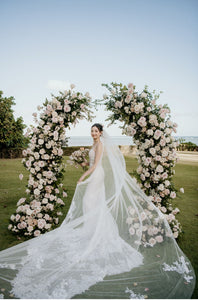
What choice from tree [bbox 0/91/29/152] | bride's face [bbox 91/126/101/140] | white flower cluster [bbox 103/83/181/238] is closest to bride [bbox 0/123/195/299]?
bride's face [bbox 91/126/101/140]

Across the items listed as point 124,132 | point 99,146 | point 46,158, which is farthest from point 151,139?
point 46,158

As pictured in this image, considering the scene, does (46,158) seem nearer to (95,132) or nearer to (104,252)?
(95,132)

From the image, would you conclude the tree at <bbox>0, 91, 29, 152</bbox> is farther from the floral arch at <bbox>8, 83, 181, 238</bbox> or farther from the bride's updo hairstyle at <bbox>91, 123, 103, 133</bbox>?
the bride's updo hairstyle at <bbox>91, 123, 103, 133</bbox>

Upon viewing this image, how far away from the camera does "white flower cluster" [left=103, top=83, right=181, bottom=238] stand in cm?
429

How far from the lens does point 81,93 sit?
477cm

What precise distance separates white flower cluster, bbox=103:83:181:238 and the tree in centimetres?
1638

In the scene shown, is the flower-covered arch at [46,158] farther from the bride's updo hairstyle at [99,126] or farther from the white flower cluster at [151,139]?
the white flower cluster at [151,139]

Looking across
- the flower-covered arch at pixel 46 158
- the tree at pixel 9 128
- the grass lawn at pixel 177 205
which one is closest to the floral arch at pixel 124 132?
the flower-covered arch at pixel 46 158

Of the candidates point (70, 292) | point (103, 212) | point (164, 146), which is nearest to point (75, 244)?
point (103, 212)

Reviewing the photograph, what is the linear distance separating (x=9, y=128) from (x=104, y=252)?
17.7 metres

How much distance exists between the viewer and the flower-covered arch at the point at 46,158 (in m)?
4.59

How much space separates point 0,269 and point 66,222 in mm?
1282

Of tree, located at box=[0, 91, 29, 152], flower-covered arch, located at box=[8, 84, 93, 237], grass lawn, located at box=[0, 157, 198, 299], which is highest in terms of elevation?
tree, located at box=[0, 91, 29, 152]

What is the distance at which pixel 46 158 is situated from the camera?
180 inches
